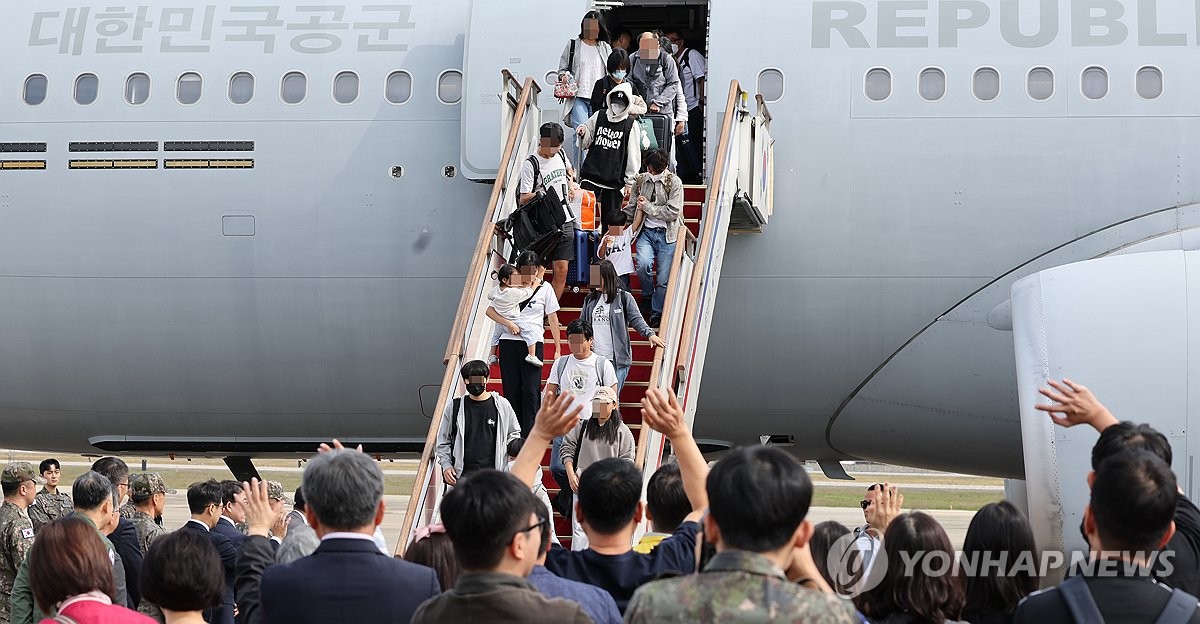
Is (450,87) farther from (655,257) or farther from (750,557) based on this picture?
(750,557)

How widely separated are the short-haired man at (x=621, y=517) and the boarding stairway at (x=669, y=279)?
12.0 ft

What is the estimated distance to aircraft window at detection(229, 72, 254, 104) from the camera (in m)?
12.2

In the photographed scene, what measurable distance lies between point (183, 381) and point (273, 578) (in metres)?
8.49

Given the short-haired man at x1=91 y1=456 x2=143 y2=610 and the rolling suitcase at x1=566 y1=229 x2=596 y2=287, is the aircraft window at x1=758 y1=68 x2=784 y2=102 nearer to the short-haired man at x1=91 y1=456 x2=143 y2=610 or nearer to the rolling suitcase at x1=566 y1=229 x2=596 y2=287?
the rolling suitcase at x1=566 y1=229 x2=596 y2=287

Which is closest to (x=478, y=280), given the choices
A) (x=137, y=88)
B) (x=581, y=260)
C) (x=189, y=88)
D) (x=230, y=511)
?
(x=581, y=260)

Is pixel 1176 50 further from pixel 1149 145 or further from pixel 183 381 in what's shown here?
pixel 183 381

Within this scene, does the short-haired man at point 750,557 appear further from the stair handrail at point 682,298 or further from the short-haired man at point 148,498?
the short-haired man at point 148,498

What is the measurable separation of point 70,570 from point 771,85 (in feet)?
26.9

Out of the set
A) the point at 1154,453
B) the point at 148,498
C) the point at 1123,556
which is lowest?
the point at 148,498

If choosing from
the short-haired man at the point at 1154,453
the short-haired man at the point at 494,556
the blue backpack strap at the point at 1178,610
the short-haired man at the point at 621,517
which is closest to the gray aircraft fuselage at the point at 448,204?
the short-haired man at the point at 1154,453

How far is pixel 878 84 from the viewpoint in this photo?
11719 mm

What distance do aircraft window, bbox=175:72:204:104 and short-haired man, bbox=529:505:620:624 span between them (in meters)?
8.90

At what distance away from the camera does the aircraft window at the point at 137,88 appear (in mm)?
12273

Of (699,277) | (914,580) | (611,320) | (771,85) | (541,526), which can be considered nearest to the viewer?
(541,526)
